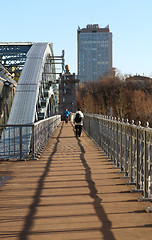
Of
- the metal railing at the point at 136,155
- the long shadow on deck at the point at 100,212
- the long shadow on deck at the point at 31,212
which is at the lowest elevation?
the long shadow on deck at the point at 31,212

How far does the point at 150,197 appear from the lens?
20.4 ft

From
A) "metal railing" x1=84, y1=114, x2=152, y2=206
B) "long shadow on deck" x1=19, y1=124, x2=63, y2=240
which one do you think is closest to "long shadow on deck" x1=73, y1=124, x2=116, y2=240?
"metal railing" x1=84, y1=114, x2=152, y2=206

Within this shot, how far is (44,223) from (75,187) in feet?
7.53

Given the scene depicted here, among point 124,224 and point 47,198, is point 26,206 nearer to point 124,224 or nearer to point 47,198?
point 47,198

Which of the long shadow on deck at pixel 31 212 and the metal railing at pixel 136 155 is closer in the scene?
the long shadow on deck at pixel 31 212

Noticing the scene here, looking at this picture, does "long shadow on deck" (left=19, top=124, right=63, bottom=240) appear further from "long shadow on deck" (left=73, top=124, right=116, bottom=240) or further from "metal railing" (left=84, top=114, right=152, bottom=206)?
"metal railing" (left=84, top=114, right=152, bottom=206)

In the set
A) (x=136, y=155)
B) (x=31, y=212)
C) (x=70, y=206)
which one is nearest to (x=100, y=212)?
(x=70, y=206)

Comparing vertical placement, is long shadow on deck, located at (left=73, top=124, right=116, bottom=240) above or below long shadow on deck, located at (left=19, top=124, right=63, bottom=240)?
above

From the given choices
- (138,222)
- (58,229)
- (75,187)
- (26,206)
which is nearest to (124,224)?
Result: (138,222)

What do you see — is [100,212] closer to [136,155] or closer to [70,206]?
[70,206]

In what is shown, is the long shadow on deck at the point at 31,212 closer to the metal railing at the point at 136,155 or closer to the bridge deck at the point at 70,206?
the bridge deck at the point at 70,206

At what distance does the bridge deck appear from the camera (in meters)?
4.71

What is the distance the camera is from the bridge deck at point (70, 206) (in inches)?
185

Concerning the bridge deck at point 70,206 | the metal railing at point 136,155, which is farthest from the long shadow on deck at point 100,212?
the metal railing at point 136,155
